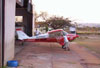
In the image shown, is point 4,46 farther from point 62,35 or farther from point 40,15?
point 40,15

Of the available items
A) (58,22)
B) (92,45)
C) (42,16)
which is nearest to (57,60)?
(92,45)

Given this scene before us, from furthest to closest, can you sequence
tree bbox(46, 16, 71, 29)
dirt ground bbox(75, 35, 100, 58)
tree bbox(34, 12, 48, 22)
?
1. tree bbox(34, 12, 48, 22)
2. tree bbox(46, 16, 71, 29)
3. dirt ground bbox(75, 35, 100, 58)

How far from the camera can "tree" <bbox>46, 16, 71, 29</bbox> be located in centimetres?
2762

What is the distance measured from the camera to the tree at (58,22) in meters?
27.6

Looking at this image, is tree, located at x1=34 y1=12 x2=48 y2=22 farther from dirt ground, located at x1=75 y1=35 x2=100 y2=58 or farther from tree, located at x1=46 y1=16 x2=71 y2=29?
dirt ground, located at x1=75 y1=35 x2=100 y2=58

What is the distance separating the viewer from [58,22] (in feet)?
90.2

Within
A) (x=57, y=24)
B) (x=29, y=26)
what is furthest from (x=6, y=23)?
(x=57, y=24)

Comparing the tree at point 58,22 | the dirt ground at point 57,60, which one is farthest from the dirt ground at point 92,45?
the tree at point 58,22

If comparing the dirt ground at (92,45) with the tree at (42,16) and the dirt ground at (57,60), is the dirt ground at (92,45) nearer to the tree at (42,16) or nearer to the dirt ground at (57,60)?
the dirt ground at (57,60)

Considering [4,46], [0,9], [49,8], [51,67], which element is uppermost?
[49,8]

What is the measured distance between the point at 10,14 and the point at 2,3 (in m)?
1.24

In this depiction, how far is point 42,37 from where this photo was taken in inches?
599

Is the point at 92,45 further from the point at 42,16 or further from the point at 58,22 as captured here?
the point at 42,16

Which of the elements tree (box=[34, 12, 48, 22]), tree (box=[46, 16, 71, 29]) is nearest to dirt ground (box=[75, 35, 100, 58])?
tree (box=[46, 16, 71, 29])
